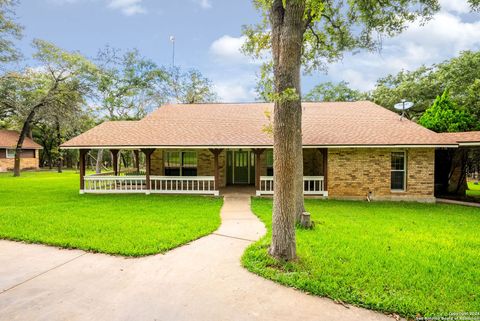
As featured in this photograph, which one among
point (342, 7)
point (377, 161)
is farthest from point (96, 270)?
point (377, 161)

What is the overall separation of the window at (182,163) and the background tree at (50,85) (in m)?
15.6

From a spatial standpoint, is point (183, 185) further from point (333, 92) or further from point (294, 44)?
point (333, 92)

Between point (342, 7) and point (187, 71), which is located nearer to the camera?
point (342, 7)

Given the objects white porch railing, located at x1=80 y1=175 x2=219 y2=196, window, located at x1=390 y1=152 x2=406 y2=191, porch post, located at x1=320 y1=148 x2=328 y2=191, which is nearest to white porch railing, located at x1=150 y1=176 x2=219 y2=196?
white porch railing, located at x1=80 y1=175 x2=219 y2=196

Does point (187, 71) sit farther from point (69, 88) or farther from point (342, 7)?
point (342, 7)

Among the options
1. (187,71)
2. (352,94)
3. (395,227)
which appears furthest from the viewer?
(352,94)

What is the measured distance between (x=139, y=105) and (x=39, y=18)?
406 inches

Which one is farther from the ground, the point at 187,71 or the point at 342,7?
the point at 187,71

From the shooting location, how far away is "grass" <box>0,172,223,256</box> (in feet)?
18.6

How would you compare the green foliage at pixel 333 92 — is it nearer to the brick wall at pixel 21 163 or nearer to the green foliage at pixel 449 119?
the green foliage at pixel 449 119

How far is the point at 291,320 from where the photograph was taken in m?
3.08

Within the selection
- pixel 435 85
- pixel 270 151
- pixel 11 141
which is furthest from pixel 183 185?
pixel 11 141

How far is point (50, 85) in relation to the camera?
2469 cm

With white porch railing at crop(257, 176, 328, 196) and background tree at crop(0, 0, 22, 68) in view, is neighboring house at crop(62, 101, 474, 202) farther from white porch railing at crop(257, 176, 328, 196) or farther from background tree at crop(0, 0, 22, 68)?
background tree at crop(0, 0, 22, 68)
